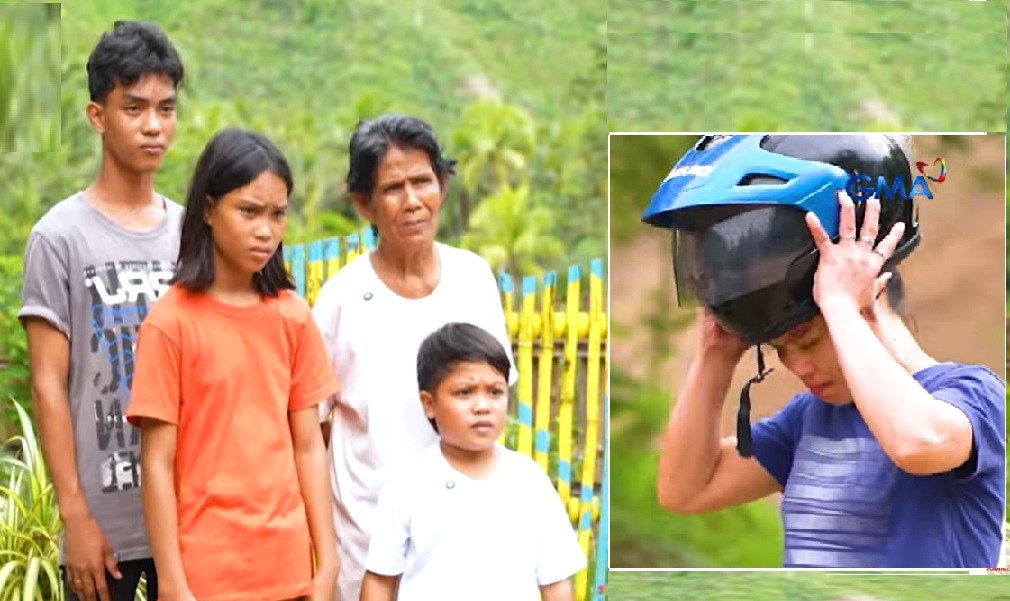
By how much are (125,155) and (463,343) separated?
1.04 m

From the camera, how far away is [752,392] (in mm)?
5051

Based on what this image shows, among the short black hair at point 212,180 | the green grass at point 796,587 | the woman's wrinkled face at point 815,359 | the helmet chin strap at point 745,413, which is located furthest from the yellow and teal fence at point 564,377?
the short black hair at point 212,180

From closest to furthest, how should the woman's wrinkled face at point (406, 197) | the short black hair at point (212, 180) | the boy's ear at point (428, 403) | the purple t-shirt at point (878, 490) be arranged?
1. the short black hair at point (212, 180)
2. the boy's ear at point (428, 403)
3. the woman's wrinkled face at point (406, 197)
4. the purple t-shirt at point (878, 490)

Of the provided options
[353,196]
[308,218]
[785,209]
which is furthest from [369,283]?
[308,218]

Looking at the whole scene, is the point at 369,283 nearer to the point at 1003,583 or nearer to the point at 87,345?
the point at 87,345

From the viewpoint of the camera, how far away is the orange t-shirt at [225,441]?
3797 millimetres

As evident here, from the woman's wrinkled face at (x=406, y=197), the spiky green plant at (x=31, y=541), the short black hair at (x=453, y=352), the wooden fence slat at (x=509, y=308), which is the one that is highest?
the woman's wrinkled face at (x=406, y=197)

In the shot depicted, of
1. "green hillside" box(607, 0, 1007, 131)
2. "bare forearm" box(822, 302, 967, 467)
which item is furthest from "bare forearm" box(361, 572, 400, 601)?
"green hillside" box(607, 0, 1007, 131)

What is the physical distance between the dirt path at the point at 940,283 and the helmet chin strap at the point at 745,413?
0.02 metres

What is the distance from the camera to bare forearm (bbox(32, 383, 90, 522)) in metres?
4.02

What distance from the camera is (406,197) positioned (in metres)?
4.23

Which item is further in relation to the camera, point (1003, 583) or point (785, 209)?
point (1003, 583)

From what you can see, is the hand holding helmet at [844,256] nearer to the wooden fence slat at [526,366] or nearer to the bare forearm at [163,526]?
the wooden fence slat at [526,366]

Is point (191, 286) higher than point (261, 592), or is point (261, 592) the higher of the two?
point (191, 286)
